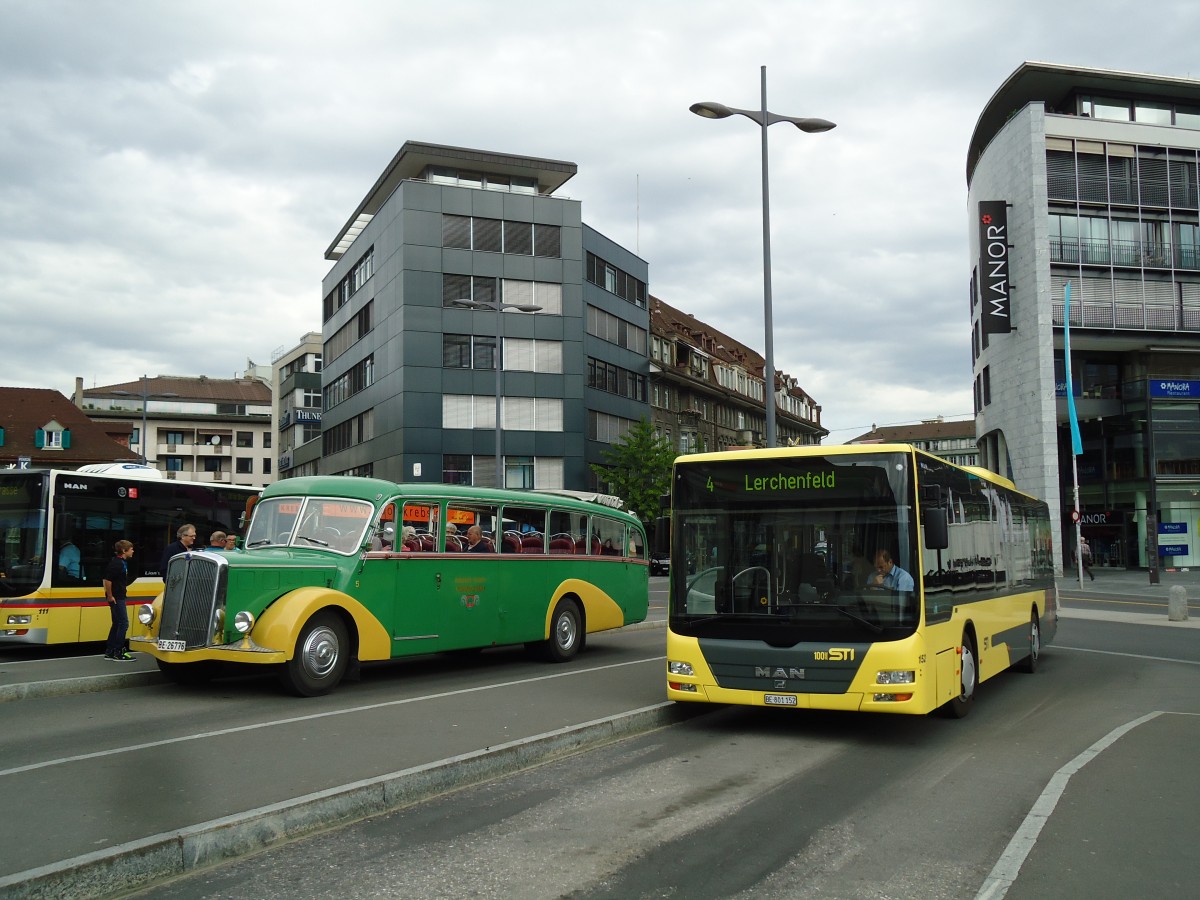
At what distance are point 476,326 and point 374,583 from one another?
39.0m

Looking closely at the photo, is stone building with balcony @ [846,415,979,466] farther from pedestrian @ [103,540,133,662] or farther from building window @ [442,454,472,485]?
pedestrian @ [103,540,133,662]

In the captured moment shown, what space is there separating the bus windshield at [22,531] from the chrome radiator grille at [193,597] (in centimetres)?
496

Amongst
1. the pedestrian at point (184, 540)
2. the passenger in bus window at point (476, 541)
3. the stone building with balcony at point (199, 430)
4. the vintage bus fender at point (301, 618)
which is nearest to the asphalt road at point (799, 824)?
the vintage bus fender at point (301, 618)

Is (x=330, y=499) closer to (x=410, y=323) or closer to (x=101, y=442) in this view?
(x=410, y=323)

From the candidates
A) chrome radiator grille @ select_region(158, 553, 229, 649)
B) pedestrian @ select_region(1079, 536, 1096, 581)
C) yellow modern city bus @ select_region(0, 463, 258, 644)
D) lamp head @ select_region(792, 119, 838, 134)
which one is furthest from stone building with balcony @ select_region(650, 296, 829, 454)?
chrome radiator grille @ select_region(158, 553, 229, 649)

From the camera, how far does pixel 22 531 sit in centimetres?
1540

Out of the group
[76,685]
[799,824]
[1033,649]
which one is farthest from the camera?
[1033,649]

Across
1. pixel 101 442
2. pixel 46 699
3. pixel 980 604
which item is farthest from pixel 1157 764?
pixel 101 442

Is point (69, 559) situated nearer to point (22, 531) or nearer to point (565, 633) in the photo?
point (22, 531)

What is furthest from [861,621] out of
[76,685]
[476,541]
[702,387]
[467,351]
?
[702,387]

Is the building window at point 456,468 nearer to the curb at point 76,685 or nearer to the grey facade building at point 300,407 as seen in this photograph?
the grey facade building at point 300,407

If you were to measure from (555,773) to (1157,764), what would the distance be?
473 cm

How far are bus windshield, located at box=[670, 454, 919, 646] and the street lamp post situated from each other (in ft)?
24.5

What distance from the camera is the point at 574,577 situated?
16203 millimetres
